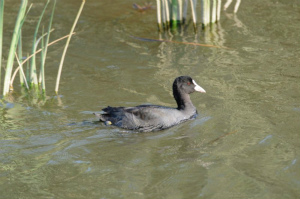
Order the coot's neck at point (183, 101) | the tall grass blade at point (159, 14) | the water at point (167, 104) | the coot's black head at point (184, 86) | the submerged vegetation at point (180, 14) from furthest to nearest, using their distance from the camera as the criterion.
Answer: the submerged vegetation at point (180, 14) → the tall grass blade at point (159, 14) → the coot's black head at point (184, 86) → the coot's neck at point (183, 101) → the water at point (167, 104)

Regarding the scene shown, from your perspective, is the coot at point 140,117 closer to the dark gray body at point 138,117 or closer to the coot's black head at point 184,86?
the dark gray body at point 138,117

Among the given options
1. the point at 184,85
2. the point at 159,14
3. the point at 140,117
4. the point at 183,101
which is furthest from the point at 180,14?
the point at 140,117

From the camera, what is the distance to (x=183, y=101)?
698 centimetres

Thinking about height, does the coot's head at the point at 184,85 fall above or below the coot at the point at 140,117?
above

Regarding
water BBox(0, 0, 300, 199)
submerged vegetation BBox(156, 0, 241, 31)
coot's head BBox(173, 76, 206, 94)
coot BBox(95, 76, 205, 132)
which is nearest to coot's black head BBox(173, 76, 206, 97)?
coot's head BBox(173, 76, 206, 94)

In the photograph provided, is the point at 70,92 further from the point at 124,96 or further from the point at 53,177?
the point at 53,177

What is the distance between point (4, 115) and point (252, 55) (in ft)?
13.5

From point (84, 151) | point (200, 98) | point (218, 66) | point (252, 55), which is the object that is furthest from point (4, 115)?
point (252, 55)

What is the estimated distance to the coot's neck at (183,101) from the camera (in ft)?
22.7

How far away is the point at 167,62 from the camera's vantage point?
8.85 meters

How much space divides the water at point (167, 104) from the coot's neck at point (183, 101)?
19cm

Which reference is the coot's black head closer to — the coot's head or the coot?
the coot's head

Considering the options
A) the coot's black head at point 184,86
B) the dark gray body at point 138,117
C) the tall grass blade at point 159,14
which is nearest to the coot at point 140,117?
the dark gray body at point 138,117

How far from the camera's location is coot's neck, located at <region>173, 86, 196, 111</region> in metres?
6.93
